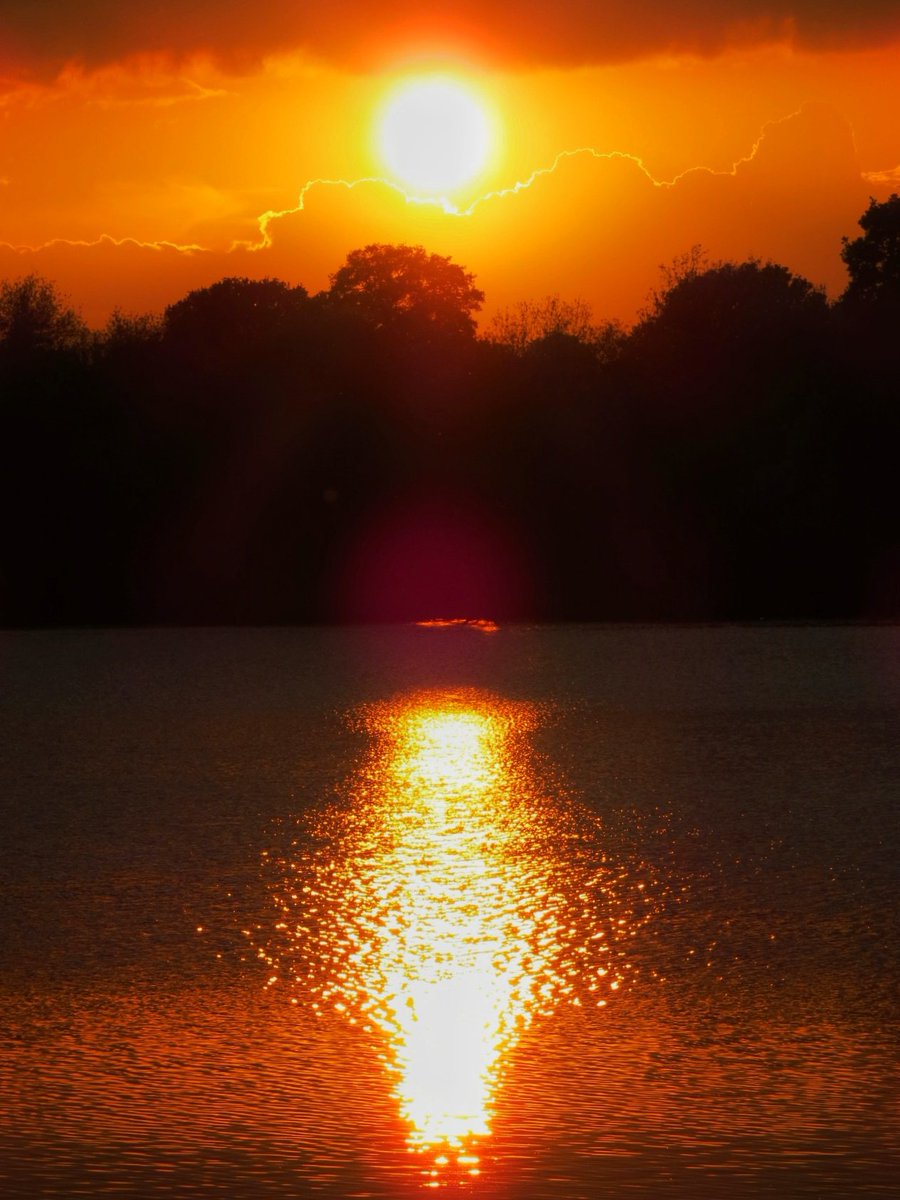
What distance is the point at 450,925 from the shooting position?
8453 millimetres

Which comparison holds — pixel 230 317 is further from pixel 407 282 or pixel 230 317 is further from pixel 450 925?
pixel 450 925

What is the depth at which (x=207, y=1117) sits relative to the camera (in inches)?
219

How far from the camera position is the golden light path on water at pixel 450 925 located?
6.19m

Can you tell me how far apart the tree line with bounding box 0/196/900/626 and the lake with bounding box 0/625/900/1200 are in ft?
117

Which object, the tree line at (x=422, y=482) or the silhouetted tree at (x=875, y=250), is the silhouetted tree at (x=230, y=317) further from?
the silhouetted tree at (x=875, y=250)

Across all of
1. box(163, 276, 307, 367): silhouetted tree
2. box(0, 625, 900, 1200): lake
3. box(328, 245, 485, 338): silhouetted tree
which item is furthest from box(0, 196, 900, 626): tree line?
box(0, 625, 900, 1200): lake

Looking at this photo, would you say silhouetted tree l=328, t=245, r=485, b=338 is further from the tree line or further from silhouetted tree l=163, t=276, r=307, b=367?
the tree line

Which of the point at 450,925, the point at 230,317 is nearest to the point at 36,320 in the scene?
the point at 230,317

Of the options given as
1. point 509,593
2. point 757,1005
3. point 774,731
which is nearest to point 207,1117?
point 757,1005

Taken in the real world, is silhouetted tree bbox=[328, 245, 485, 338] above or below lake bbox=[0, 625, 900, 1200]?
above

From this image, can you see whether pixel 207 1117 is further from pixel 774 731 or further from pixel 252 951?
pixel 774 731

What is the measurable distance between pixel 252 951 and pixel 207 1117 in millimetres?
2448

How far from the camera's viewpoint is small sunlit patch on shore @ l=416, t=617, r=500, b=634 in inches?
1731

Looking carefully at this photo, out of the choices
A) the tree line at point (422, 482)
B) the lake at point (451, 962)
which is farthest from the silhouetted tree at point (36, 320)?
the lake at point (451, 962)
